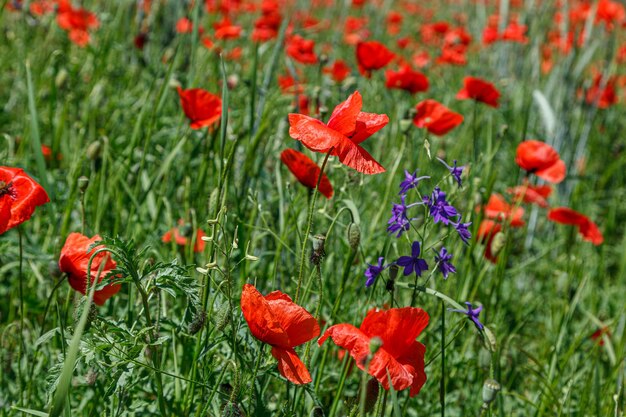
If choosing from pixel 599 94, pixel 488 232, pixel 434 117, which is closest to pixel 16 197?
pixel 434 117

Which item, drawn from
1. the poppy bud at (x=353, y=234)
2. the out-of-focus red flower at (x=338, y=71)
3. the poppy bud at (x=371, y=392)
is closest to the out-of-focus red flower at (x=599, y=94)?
the out-of-focus red flower at (x=338, y=71)

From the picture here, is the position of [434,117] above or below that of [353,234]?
below

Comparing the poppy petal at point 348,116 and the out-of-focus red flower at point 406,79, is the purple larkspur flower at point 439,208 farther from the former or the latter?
the out-of-focus red flower at point 406,79

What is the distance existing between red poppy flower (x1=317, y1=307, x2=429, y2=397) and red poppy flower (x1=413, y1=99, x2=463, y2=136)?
3.25 feet

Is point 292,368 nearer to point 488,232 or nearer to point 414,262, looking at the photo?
point 414,262

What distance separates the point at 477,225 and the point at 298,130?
87cm

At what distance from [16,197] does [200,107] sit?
0.68 metres

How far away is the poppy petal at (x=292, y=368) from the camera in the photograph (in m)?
0.99

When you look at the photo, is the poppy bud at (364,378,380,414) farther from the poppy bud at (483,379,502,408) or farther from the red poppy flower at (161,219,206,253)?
the red poppy flower at (161,219,206,253)

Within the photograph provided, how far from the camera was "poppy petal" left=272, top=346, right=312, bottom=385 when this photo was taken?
99cm

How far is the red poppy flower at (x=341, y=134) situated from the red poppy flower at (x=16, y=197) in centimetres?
44

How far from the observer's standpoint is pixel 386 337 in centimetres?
101

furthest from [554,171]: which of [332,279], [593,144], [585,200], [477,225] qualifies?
[593,144]

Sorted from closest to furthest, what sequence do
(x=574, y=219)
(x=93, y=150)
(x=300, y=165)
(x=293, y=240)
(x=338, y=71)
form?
(x=300, y=165)
(x=93, y=150)
(x=293, y=240)
(x=574, y=219)
(x=338, y=71)
